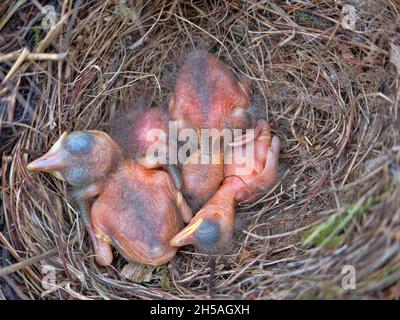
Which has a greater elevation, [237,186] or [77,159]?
[77,159]

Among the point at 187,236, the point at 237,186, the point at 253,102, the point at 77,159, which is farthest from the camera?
the point at 253,102

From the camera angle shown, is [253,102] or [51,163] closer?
[51,163]

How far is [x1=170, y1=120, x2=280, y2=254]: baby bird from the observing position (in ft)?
5.82

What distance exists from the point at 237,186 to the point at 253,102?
0.43 m

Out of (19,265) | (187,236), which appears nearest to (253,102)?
(187,236)

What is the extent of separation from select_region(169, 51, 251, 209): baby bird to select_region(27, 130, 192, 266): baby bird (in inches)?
3.7

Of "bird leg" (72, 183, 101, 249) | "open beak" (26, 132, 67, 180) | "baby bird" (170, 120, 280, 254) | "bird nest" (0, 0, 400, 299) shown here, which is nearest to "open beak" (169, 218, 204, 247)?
"baby bird" (170, 120, 280, 254)

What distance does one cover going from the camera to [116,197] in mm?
1896

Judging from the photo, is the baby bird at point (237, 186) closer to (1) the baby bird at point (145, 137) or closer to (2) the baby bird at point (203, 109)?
(2) the baby bird at point (203, 109)

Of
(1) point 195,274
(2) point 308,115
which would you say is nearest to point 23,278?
(1) point 195,274

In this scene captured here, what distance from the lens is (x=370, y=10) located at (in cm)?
192

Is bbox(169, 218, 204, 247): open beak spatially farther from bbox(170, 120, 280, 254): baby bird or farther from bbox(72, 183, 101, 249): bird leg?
bbox(72, 183, 101, 249): bird leg

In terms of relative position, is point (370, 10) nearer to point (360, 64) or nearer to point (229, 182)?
point (360, 64)

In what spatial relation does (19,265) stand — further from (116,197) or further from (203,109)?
(203,109)
